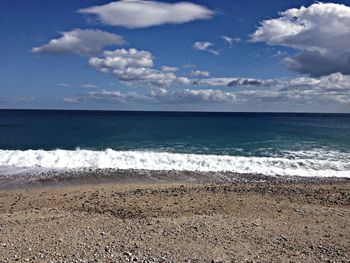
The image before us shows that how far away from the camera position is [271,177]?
22109 millimetres

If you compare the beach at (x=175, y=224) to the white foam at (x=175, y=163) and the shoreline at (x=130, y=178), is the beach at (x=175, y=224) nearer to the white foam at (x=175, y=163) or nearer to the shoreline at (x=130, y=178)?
the shoreline at (x=130, y=178)

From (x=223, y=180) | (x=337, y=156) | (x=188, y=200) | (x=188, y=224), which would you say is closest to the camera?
(x=188, y=224)

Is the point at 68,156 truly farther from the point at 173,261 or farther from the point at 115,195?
the point at 173,261

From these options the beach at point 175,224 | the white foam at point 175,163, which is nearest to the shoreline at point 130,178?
the white foam at point 175,163

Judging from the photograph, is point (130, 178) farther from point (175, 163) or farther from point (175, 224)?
point (175, 224)

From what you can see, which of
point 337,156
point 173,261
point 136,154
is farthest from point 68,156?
point 337,156

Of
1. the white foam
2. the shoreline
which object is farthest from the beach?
the white foam

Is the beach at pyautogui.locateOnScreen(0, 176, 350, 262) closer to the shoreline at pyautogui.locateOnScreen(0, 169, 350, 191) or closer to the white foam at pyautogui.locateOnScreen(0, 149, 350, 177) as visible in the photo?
the shoreline at pyautogui.locateOnScreen(0, 169, 350, 191)

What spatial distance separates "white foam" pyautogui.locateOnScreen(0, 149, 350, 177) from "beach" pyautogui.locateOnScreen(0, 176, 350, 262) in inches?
237

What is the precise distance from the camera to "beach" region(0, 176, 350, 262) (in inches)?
396

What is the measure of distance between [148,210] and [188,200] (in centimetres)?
223

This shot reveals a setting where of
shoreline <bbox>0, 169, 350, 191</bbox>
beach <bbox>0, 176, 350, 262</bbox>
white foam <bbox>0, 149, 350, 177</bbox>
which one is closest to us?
beach <bbox>0, 176, 350, 262</bbox>

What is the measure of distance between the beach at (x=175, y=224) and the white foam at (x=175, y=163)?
19.7 feet

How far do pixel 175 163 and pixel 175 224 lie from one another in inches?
550
